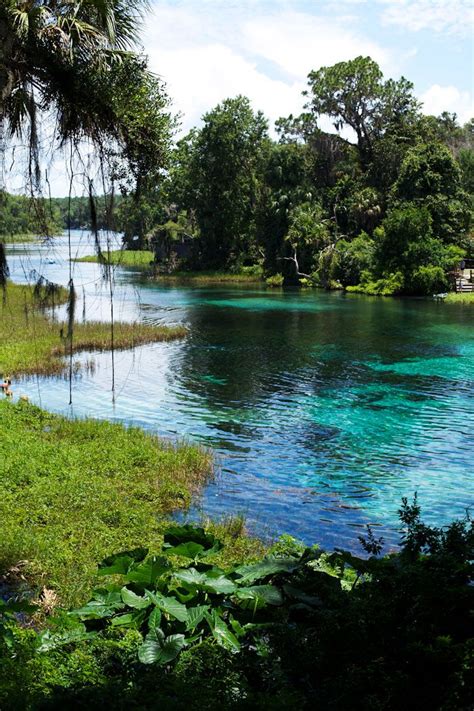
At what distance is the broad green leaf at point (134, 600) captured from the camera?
5.55 meters

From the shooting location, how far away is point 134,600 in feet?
18.5

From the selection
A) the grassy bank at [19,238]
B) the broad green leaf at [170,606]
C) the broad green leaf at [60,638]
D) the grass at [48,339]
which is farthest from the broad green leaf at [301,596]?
the grass at [48,339]

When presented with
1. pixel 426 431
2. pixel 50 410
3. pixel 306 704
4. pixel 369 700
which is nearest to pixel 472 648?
pixel 369 700

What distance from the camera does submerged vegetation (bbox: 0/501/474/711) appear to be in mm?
4430

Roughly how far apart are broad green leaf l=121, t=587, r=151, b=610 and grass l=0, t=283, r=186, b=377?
17.6 meters

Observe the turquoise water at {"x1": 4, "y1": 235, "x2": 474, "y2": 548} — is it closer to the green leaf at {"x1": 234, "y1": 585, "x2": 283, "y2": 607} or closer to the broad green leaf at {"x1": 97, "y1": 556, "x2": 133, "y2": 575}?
the broad green leaf at {"x1": 97, "y1": 556, "x2": 133, "y2": 575}

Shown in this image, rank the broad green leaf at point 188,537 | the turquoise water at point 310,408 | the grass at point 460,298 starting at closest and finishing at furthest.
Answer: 1. the broad green leaf at point 188,537
2. the turquoise water at point 310,408
3. the grass at point 460,298

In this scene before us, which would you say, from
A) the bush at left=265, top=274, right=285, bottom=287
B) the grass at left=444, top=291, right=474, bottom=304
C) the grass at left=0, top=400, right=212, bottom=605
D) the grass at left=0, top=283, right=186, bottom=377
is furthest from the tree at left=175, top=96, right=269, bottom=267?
the grass at left=0, top=400, right=212, bottom=605

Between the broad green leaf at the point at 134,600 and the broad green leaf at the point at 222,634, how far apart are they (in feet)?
1.76

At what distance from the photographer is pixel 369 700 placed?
424 cm

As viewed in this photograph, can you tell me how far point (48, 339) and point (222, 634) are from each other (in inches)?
1033

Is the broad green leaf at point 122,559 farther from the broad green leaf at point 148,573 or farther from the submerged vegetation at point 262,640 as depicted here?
the broad green leaf at point 148,573

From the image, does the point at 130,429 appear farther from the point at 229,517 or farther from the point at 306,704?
the point at 306,704

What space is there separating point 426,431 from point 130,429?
301 inches
